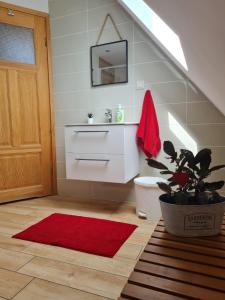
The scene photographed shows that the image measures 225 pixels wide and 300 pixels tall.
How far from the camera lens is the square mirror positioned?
98.6 inches

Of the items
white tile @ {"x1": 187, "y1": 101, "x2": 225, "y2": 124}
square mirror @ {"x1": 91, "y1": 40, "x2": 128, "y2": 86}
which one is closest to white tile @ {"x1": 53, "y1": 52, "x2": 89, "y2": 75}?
square mirror @ {"x1": 91, "y1": 40, "x2": 128, "y2": 86}

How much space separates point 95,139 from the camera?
2225 millimetres

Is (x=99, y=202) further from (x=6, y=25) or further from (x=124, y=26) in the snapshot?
(x=6, y=25)

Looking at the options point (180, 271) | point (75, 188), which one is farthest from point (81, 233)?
point (180, 271)

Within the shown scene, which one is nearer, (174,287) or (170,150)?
(174,287)

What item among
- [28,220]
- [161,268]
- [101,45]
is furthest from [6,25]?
[161,268]

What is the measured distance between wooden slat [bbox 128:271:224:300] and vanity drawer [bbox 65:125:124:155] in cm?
156

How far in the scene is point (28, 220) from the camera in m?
2.20

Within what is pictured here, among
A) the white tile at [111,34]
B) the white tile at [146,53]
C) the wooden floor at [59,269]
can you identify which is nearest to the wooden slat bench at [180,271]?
the wooden floor at [59,269]

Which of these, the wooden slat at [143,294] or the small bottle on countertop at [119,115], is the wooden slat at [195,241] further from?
the small bottle on countertop at [119,115]

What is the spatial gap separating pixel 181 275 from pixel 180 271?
0.02 metres

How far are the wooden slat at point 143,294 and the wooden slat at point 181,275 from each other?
0.06 metres

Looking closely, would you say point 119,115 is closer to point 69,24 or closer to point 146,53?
point 146,53

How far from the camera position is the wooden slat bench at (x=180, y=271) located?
1.77ft
